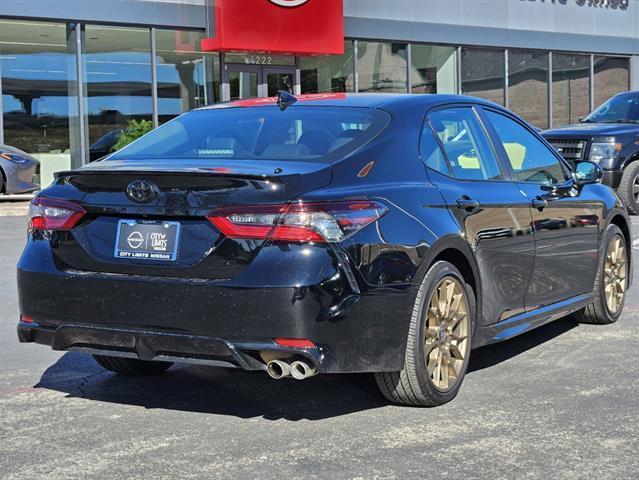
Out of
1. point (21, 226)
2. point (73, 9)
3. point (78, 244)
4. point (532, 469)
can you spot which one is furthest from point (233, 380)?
point (73, 9)

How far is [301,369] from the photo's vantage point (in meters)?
4.43

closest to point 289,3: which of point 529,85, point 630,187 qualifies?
point 529,85

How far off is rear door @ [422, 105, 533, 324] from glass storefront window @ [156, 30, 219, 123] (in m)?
15.5

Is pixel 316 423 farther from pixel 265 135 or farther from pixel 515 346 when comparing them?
pixel 515 346

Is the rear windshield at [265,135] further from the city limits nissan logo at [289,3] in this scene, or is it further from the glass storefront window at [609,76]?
the glass storefront window at [609,76]

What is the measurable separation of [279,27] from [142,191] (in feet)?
56.2

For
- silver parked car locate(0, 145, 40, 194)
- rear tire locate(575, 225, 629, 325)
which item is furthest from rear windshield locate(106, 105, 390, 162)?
silver parked car locate(0, 145, 40, 194)

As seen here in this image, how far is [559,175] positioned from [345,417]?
2.62m

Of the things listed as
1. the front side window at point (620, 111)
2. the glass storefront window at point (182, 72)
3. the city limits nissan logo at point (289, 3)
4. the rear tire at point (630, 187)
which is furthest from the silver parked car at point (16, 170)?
the rear tire at point (630, 187)

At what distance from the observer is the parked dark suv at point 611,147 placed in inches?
579

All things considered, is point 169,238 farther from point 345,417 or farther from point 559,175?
point 559,175

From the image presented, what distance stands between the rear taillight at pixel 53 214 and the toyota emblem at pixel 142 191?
30 centimetres

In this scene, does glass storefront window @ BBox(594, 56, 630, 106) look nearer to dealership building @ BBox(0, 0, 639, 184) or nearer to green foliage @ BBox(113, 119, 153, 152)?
dealership building @ BBox(0, 0, 639, 184)

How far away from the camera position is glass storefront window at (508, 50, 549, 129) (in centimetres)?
2673
